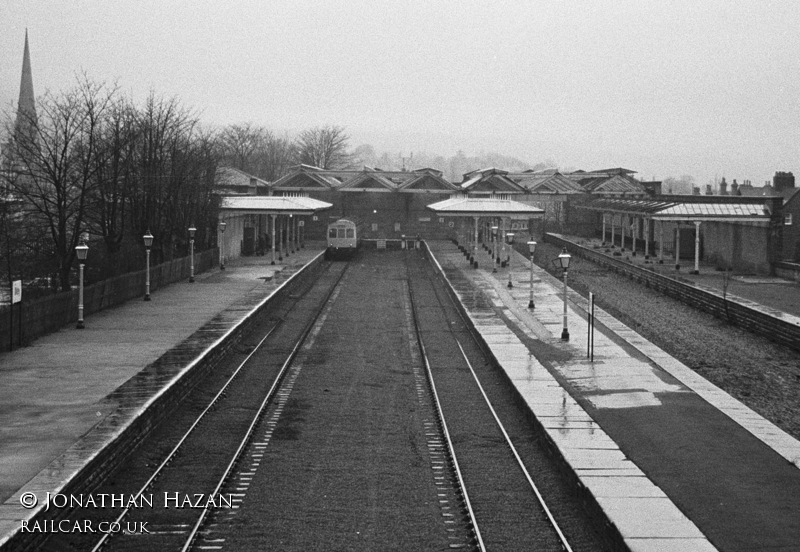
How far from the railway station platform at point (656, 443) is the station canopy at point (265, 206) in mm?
27822

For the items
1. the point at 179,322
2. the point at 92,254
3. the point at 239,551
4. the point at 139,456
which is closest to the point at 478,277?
the point at 92,254

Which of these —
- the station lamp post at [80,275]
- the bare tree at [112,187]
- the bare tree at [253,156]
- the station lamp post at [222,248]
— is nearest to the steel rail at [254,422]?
the station lamp post at [80,275]

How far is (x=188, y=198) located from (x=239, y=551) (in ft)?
135

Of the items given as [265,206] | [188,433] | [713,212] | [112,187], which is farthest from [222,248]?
[188,433]

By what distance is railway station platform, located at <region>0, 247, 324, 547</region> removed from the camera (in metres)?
14.1

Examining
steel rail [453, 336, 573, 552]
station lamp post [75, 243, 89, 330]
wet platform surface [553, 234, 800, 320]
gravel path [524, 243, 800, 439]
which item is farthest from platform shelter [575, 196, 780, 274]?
station lamp post [75, 243, 89, 330]

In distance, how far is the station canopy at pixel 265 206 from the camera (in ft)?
186

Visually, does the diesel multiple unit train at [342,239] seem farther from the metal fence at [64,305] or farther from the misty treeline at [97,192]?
the metal fence at [64,305]

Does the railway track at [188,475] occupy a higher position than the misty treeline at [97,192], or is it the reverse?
the misty treeline at [97,192]

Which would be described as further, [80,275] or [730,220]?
[730,220]

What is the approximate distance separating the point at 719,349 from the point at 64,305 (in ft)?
60.1

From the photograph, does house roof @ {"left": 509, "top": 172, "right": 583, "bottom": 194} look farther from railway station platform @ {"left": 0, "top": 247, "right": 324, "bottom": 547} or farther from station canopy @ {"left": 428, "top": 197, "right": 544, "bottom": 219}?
railway station platform @ {"left": 0, "top": 247, "right": 324, "bottom": 547}

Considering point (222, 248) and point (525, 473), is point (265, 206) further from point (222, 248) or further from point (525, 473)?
point (525, 473)

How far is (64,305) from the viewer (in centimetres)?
2972
